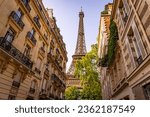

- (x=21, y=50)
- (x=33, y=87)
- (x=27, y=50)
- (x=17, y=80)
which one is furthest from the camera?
(x=33, y=87)

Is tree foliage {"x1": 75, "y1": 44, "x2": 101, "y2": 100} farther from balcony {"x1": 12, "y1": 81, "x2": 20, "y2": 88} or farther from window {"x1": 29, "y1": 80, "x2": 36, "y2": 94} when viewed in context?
balcony {"x1": 12, "y1": 81, "x2": 20, "y2": 88}

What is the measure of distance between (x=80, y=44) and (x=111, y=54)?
72.2 meters

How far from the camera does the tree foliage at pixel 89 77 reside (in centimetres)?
2608

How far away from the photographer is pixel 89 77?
25.8 meters

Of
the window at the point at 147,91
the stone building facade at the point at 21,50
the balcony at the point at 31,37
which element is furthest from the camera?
the balcony at the point at 31,37

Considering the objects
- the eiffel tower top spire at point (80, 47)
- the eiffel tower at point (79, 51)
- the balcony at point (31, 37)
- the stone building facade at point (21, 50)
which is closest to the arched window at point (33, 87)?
the stone building facade at point (21, 50)

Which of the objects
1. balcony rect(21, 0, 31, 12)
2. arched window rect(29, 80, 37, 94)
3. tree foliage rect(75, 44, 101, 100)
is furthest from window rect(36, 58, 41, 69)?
tree foliage rect(75, 44, 101, 100)

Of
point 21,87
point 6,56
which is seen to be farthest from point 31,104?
point 21,87

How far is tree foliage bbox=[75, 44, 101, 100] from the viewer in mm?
26078

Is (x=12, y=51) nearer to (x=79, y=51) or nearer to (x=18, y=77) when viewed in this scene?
(x=18, y=77)

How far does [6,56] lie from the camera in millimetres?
10664

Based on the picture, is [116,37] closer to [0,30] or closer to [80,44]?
[0,30]

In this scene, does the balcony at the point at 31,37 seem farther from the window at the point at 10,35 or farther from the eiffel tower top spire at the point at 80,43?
the eiffel tower top spire at the point at 80,43

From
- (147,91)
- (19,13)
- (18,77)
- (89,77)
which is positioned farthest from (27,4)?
(89,77)
